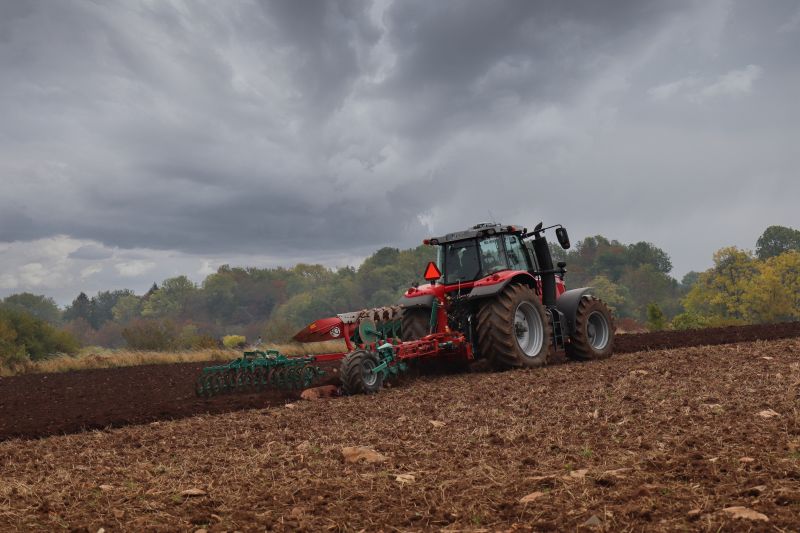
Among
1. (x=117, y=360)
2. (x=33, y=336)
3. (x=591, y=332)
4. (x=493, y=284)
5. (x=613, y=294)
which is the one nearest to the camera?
(x=493, y=284)

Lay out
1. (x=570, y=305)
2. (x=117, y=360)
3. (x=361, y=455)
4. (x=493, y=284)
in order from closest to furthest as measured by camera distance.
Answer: (x=361, y=455)
(x=493, y=284)
(x=570, y=305)
(x=117, y=360)

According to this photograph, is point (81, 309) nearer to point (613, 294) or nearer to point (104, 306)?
point (104, 306)

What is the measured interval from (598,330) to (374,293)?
252 ft

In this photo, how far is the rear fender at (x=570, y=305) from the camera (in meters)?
12.4

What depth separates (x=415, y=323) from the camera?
11.6 meters

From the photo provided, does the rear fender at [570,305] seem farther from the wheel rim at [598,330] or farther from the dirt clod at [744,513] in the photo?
the dirt clod at [744,513]

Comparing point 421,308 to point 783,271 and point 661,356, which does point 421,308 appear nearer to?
point 661,356

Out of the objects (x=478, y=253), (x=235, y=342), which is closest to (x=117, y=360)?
(x=478, y=253)

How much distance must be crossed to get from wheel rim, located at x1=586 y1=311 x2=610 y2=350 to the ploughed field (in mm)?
4317

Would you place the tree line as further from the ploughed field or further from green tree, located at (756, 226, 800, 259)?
the ploughed field

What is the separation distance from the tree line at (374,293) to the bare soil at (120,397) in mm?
39122

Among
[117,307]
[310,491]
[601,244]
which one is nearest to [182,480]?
[310,491]

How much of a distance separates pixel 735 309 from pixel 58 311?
98.8 metres

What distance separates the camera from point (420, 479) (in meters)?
4.66
